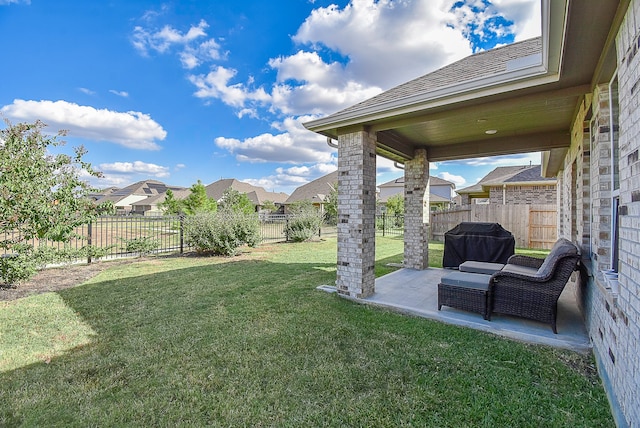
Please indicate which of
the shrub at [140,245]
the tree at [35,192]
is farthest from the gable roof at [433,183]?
the tree at [35,192]

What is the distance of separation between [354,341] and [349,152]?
9.66 feet

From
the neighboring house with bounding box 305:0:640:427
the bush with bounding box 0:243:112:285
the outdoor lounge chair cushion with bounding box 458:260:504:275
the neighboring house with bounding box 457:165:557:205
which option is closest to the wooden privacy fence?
the neighboring house with bounding box 457:165:557:205

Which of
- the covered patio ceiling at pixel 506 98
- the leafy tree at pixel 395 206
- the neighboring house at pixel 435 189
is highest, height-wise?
the neighboring house at pixel 435 189

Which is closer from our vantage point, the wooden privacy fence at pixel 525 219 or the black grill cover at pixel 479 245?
the black grill cover at pixel 479 245

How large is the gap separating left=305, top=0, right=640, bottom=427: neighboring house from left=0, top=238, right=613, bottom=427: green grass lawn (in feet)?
2.03

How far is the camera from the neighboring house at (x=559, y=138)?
6.35 feet

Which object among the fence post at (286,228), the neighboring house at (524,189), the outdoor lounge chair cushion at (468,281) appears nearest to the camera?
the outdoor lounge chair cushion at (468,281)

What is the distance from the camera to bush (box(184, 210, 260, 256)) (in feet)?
31.8

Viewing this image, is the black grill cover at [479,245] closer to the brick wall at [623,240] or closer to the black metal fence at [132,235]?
the brick wall at [623,240]

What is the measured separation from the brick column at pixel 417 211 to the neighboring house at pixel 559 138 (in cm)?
3

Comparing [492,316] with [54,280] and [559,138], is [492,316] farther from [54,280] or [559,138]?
[54,280]

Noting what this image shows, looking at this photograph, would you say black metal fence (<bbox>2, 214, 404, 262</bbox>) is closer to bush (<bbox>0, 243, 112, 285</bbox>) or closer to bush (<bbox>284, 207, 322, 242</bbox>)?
bush (<bbox>284, 207, 322, 242</bbox>)

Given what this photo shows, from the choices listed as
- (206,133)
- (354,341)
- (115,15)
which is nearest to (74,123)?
(206,133)

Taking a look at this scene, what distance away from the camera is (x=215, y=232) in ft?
31.6
